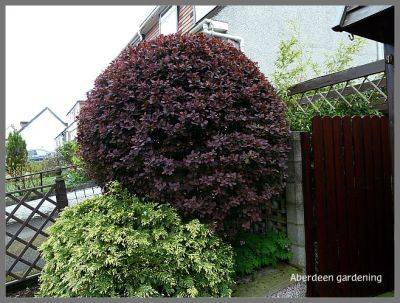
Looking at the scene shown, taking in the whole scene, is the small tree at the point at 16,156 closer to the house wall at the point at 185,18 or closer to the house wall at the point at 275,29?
the house wall at the point at 185,18

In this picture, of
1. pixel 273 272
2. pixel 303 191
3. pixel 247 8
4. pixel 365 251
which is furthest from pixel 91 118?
pixel 247 8

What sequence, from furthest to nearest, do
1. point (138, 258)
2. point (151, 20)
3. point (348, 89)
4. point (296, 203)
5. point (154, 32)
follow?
point (154, 32)
point (151, 20)
point (348, 89)
point (296, 203)
point (138, 258)

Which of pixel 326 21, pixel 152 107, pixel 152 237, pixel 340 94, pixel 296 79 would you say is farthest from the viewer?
pixel 326 21

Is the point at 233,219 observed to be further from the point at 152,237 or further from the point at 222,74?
the point at 222,74

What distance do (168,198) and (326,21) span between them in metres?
8.46

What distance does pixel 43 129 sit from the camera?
2941 centimetres

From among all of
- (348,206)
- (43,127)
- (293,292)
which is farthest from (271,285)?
(43,127)

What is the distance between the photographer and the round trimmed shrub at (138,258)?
9.43 feet

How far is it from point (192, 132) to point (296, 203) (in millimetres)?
1355

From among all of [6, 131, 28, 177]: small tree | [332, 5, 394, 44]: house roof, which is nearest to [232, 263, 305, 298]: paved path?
[332, 5, 394, 44]: house roof

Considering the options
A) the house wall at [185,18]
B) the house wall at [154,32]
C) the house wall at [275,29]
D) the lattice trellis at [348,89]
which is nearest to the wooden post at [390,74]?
the lattice trellis at [348,89]

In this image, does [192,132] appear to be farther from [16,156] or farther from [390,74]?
[16,156]

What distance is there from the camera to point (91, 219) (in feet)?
10.8

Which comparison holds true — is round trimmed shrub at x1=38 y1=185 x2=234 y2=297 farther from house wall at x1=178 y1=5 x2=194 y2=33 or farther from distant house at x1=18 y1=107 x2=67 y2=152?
distant house at x1=18 y1=107 x2=67 y2=152
